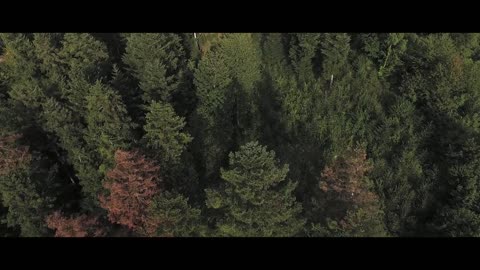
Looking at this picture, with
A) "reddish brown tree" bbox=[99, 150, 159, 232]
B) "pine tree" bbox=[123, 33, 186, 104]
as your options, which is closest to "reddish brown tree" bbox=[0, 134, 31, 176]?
"reddish brown tree" bbox=[99, 150, 159, 232]

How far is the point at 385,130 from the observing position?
3816 cm

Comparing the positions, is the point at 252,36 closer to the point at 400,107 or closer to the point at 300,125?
the point at 300,125

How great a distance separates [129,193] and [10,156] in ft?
32.0

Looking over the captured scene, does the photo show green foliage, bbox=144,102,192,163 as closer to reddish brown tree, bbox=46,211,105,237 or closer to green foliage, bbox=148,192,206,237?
green foliage, bbox=148,192,206,237

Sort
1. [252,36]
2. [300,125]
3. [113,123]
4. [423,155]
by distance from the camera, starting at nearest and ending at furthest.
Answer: [113,123]
[423,155]
[300,125]
[252,36]

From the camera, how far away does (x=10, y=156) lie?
103 ft

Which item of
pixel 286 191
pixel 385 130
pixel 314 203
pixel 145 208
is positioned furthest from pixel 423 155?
pixel 145 208

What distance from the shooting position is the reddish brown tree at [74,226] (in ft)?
92.8

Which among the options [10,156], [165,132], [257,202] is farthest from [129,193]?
[10,156]

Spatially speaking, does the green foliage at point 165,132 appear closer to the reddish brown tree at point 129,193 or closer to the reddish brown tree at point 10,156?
the reddish brown tree at point 129,193

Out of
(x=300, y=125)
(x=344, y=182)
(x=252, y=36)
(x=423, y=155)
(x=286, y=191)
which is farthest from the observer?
(x=252, y=36)

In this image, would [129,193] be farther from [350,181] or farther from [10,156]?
[350,181]

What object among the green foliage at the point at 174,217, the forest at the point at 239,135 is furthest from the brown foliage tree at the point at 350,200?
the green foliage at the point at 174,217

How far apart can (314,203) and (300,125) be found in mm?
11830
